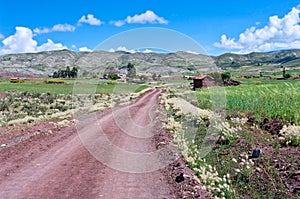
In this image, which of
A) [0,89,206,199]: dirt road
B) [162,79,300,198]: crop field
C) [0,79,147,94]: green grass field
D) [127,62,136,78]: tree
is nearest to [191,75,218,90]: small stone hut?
[0,79,147,94]: green grass field

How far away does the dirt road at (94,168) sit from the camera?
23.7 feet

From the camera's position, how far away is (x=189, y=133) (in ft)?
45.4

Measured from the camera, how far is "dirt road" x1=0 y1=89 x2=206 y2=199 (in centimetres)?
724

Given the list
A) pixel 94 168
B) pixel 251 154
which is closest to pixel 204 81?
pixel 251 154

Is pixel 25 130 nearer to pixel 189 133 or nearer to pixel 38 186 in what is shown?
pixel 189 133

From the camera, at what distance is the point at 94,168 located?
30.1ft

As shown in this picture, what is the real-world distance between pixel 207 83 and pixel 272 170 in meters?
51.8

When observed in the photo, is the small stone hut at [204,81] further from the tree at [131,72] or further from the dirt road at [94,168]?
the tree at [131,72]

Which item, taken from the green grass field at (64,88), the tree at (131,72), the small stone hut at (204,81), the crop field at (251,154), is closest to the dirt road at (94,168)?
the crop field at (251,154)

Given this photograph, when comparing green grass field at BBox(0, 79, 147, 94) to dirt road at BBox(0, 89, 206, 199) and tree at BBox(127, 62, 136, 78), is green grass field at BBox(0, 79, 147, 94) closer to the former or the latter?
tree at BBox(127, 62, 136, 78)

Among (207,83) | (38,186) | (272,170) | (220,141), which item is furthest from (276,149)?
(207,83)

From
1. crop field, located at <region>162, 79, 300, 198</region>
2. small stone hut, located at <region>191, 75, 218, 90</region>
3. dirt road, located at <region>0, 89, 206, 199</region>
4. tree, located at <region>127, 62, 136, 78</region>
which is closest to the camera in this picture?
crop field, located at <region>162, 79, 300, 198</region>

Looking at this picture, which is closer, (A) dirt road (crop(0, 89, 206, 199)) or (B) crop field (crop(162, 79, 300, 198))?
(B) crop field (crop(162, 79, 300, 198))

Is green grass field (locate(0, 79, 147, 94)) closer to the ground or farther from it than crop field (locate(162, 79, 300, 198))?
closer to the ground
